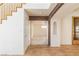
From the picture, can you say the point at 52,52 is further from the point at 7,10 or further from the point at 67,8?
the point at 7,10

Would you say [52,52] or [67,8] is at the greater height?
[67,8]

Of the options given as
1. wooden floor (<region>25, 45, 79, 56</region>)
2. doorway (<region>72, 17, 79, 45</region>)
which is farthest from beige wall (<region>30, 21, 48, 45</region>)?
wooden floor (<region>25, 45, 79, 56</region>)

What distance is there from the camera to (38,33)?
8.39 metres

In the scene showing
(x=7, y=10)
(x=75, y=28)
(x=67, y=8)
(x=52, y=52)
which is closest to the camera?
(x=67, y=8)

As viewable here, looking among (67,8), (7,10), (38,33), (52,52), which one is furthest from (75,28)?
(7,10)

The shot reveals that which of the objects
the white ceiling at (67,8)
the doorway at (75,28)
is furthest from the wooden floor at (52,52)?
the doorway at (75,28)

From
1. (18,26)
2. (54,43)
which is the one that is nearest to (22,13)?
(18,26)

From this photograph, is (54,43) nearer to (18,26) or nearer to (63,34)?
(63,34)

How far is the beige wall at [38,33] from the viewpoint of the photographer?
8.14 metres

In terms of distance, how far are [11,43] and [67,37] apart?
3657 mm

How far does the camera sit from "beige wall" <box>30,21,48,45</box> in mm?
8137

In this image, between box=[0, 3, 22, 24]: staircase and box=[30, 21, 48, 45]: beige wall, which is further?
A: box=[30, 21, 48, 45]: beige wall

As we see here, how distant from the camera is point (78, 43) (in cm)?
813

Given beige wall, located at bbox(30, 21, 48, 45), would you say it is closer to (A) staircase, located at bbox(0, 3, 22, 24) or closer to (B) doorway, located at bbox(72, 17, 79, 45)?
(B) doorway, located at bbox(72, 17, 79, 45)
